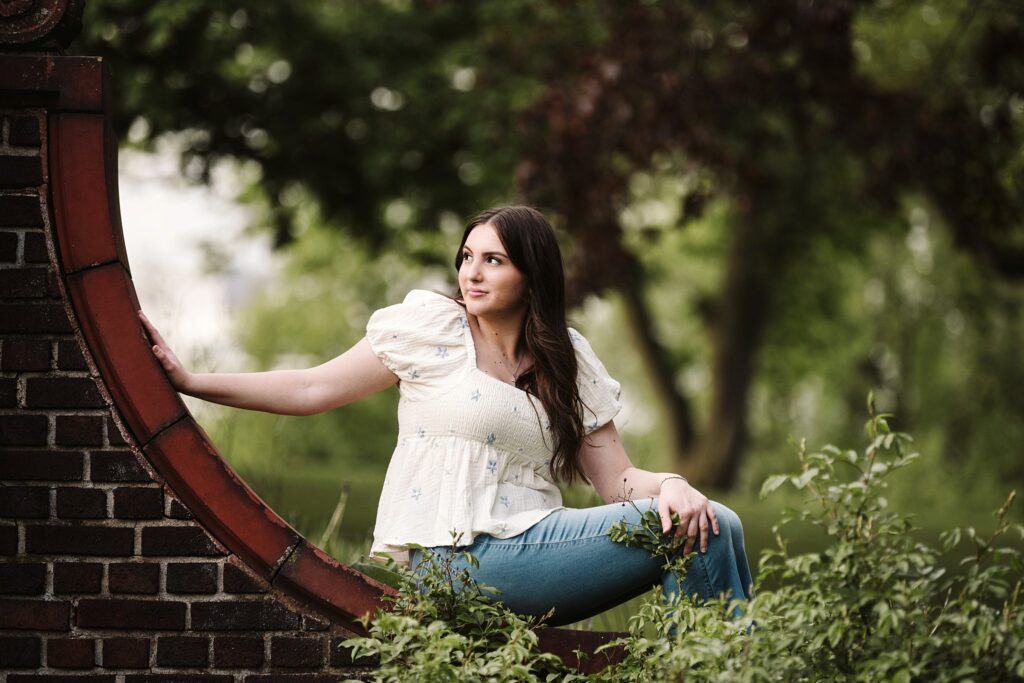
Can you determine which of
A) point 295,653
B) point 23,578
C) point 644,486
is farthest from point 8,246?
point 644,486

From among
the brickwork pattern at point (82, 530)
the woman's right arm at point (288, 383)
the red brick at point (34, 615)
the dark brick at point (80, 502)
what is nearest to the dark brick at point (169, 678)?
the brickwork pattern at point (82, 530)

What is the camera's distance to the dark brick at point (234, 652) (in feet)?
10.1

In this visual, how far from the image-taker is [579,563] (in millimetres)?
3145

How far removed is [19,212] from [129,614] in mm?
1128

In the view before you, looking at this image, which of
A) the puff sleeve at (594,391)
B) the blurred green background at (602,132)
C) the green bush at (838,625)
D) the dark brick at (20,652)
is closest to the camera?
the green bush at (838,625)

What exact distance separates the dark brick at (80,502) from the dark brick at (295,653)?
0.59 metres

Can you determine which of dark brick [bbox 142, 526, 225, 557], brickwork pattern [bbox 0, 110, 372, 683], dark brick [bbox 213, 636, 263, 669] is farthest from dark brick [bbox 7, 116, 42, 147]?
dark brick [bbox 213, 636, 263, 669]

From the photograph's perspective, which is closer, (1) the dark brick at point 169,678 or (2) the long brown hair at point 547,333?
(1) the dark brick at point 169,678

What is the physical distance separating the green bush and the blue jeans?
179 millimetres

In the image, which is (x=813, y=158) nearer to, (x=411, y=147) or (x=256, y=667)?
(x=411, y=147)

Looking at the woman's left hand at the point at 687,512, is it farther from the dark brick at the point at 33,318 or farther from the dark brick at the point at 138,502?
the dark brick at the point at 33,318

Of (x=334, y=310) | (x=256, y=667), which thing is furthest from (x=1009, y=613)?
(x=334, y=310)

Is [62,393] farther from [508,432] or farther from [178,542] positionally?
[508,432]

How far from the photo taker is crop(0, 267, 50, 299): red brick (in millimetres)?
3084
